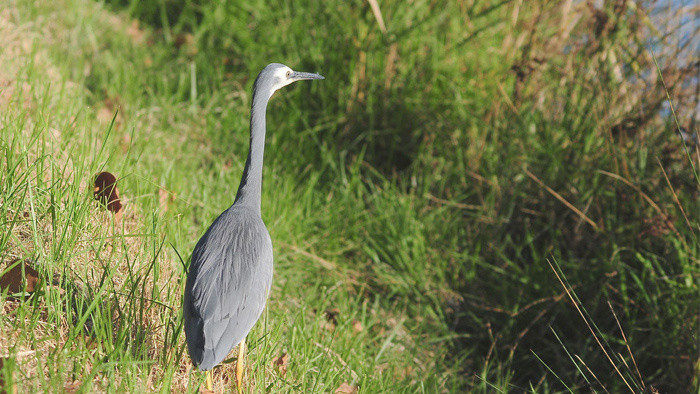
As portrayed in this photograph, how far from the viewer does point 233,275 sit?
2.48 meters

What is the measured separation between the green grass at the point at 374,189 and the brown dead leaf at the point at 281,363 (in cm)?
2

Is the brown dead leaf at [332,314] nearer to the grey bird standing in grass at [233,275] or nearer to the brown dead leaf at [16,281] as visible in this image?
the grey bird standing in grass at [233,275]

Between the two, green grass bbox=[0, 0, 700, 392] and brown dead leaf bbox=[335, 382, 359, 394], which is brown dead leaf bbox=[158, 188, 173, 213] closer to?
green grass bbox=[0, 0, 700, 392]

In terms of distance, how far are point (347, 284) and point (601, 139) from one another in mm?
1753

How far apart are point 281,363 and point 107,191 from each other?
1.05m

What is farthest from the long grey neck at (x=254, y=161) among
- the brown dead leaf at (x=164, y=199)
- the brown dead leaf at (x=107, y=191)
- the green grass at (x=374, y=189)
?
the brown dead leaf at (x=164, y=199)

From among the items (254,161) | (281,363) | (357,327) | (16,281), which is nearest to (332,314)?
(357,327)

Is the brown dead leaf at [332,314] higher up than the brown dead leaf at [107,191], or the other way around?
the brown dead leaf at [107,191]

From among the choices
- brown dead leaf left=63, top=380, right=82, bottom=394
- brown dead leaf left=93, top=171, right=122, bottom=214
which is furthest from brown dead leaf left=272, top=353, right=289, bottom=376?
brown dead leaf left=93, top=171, right=122, bottom=214

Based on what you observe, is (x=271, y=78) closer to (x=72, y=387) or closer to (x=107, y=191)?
(x=107, y=191)

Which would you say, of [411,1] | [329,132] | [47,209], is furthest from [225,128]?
[47,209]

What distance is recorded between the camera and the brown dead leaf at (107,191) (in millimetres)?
2895

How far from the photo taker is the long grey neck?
2762mm

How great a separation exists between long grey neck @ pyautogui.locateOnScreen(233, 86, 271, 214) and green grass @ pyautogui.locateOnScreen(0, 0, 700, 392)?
0.43 m
